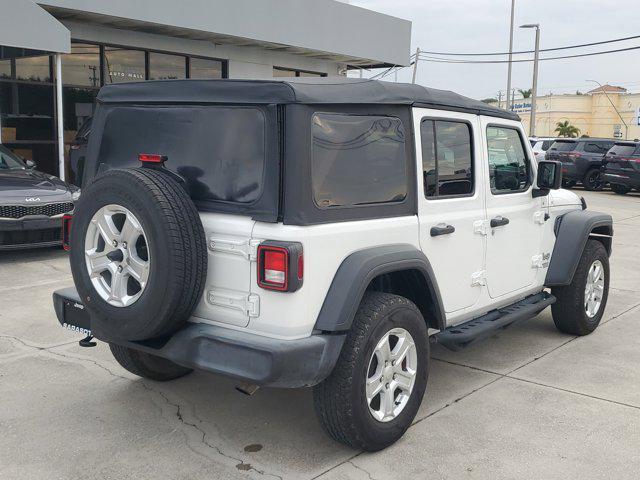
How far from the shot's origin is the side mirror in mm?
5113

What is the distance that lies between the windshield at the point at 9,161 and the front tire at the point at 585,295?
741cm

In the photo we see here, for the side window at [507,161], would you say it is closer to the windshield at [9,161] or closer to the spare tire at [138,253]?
the spare tire at [138,253]

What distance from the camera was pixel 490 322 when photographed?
4.66 meters

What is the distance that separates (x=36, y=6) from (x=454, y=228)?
9.49 m

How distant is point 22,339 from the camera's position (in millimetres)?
5609

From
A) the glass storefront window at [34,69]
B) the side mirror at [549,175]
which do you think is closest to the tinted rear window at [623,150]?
the glass storefront window at [34,69]

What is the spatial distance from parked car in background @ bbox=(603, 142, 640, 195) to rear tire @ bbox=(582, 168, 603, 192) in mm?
1137

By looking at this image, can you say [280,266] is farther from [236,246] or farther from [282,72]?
[282,72]

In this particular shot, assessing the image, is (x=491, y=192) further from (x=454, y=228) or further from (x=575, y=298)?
(x=575, y=298)

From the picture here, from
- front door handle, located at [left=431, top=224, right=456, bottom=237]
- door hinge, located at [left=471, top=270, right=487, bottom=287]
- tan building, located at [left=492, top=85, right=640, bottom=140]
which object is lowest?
door hinge, located at [left=471, top=270, right=487, bottom=287]

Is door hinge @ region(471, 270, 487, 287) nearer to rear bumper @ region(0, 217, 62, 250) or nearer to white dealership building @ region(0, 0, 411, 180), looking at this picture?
rear bumper @ region(0, 217, 62, 250)

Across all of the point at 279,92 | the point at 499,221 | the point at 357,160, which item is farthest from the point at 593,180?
the point at 279,92

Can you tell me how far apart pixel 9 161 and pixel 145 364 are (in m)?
6.44

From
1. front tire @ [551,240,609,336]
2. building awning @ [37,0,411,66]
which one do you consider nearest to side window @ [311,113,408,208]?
front tire @ [551,240,609,336]
